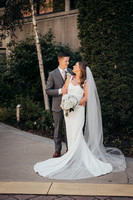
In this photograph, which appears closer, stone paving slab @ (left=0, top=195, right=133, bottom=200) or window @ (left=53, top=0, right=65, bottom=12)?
stone paving slab @ (left=0, top=195, right=133, bottom=200)

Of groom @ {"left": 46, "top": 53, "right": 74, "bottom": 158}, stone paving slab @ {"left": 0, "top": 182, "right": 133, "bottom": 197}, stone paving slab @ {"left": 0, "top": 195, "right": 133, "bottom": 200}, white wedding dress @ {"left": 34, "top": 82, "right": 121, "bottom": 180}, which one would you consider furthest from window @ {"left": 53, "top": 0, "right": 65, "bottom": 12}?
stone paving slab @ {"left": 0, "top": 195, "right": 133, "bottom": 200}

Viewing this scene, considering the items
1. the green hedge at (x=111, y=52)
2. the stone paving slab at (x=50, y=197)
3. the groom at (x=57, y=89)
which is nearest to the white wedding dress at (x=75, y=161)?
the groom at (x=57, y=89)

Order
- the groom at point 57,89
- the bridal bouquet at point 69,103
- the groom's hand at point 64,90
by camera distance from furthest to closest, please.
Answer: the groom at point 57,89
the groom's hand at point 64,90
the bridal bouquet at point 69,103

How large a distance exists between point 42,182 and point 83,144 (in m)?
1.22

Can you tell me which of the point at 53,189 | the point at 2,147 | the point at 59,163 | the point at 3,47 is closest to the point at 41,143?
the point at 2,147

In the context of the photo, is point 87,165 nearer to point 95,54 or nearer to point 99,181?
point 99,181

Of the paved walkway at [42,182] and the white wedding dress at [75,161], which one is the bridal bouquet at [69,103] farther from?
the paved walkway at [42,182]

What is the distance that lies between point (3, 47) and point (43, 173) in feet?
37.3

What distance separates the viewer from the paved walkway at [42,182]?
3791mm

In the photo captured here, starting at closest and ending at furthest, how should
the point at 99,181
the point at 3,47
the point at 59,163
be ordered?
the point at 99,181 < the point at 59,163 < the point at 3,47

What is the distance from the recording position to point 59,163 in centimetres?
486

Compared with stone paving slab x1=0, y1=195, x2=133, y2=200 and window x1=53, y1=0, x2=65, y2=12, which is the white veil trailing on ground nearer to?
stone paving slab x1=0, y1=195, x2=133, y2=200

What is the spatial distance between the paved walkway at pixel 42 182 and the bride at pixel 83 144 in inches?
9.0

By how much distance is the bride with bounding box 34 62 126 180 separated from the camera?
4699mm
